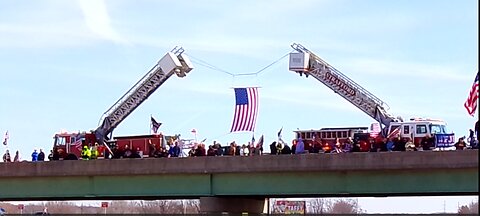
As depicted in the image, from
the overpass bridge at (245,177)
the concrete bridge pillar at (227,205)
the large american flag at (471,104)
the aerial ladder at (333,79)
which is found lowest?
the concrete bridge pillar at (227,205)

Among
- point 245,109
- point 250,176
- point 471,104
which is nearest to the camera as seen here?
point 471,104

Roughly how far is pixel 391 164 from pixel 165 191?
9.54 meters

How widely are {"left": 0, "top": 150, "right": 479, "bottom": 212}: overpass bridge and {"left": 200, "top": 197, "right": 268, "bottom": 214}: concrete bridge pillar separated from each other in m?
0.04

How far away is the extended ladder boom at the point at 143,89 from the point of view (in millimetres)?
53438

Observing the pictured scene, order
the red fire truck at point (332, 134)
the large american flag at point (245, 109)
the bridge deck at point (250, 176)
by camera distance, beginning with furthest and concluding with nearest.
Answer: the red fire truck at point (332, 134) → the large american flag at point (245, 109) → the bridge deck at point (250, 176)

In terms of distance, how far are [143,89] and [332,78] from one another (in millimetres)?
11617

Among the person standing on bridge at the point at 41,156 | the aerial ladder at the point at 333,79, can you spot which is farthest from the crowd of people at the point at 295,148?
the aerial ladder at the point at 333,79

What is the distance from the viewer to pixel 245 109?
40.1 meters

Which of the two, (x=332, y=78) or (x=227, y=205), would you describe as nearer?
(x=227, y=205)

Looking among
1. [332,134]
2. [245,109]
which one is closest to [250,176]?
[245,109]

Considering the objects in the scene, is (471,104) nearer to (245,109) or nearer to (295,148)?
(295,148)

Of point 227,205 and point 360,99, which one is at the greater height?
point 360,99

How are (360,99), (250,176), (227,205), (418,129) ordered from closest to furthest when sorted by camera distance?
1. (250,176)
2. (227,205)
3. (418,129)
4. (360,99)

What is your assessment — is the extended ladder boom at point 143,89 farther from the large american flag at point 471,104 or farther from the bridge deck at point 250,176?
the large american flag at point 471,104
